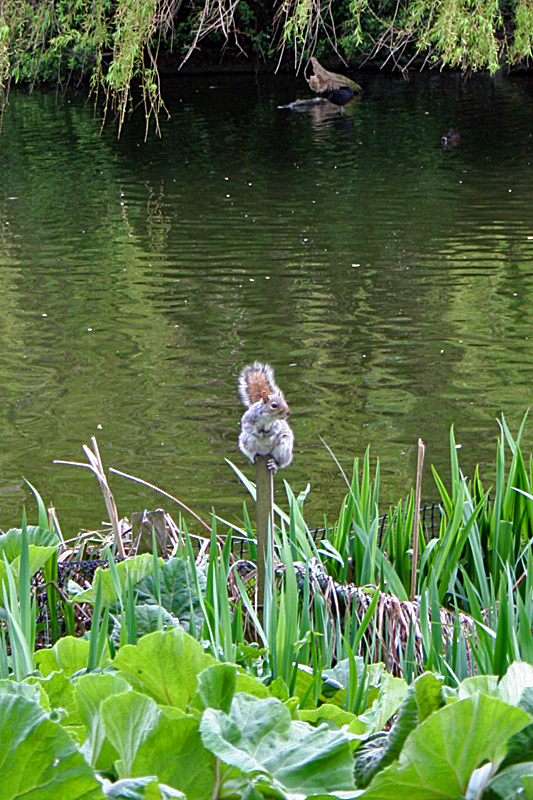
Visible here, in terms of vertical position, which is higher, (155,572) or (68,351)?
(155,572)

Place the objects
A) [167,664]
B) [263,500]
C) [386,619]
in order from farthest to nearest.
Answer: [386,619]
[263,500]
[167,664]

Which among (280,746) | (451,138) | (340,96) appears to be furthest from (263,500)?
(340,96)

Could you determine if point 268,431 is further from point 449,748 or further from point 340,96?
point 340,96

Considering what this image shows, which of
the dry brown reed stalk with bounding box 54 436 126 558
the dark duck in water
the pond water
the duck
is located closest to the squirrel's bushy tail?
the dry brown reed stalk with bounding box 54 436 126 558

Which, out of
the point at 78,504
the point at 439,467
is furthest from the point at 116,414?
the point at 439,467

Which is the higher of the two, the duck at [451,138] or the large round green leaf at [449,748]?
the duck at [451,138]

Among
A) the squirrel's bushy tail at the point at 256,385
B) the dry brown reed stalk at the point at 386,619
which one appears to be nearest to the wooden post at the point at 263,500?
the squirrel's bushy tail at the point at 256,385

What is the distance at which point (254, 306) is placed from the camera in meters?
9.74

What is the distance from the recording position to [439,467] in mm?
6176

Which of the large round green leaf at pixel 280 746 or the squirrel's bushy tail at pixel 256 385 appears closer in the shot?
the large round green leaf at pixel 280 746

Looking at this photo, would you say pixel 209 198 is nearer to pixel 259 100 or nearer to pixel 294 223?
pixel 294 223

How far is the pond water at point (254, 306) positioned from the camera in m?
6.50

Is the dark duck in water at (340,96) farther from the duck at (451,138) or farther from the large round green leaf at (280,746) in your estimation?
the large round green leaf at (280,746)

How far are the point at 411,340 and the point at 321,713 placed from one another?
748 cm
